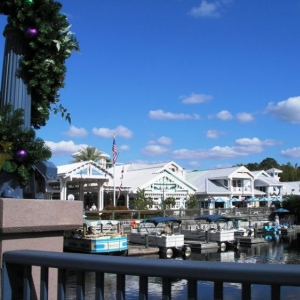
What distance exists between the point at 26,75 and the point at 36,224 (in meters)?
1.53

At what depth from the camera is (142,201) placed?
53.9 m

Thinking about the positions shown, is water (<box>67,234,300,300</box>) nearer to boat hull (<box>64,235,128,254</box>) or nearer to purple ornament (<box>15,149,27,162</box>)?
purple ornament (<box>15,149,27,162</box>)

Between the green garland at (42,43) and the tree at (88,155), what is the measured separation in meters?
71.9

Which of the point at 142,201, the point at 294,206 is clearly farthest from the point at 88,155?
the point at 294,206

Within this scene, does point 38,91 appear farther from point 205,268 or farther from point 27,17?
point 205,268

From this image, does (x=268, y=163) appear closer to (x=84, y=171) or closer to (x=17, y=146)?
(x=84, y=171)

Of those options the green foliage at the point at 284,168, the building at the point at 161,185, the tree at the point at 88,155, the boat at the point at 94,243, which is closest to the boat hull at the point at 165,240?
the boat at the point at 94,243

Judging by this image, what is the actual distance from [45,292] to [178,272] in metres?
1.09

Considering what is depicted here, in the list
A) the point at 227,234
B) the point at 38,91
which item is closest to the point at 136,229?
the point at 227,234

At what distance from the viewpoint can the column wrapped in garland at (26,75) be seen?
404 centimetres

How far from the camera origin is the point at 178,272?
8.03ft

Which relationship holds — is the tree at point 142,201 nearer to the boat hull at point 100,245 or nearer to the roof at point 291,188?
the boat hull at point 100,245

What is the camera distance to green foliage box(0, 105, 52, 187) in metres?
3.99

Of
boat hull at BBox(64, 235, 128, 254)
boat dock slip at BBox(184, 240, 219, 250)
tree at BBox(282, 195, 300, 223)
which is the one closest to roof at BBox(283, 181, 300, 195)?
tree at BBox(282, 195, 300, 223)
